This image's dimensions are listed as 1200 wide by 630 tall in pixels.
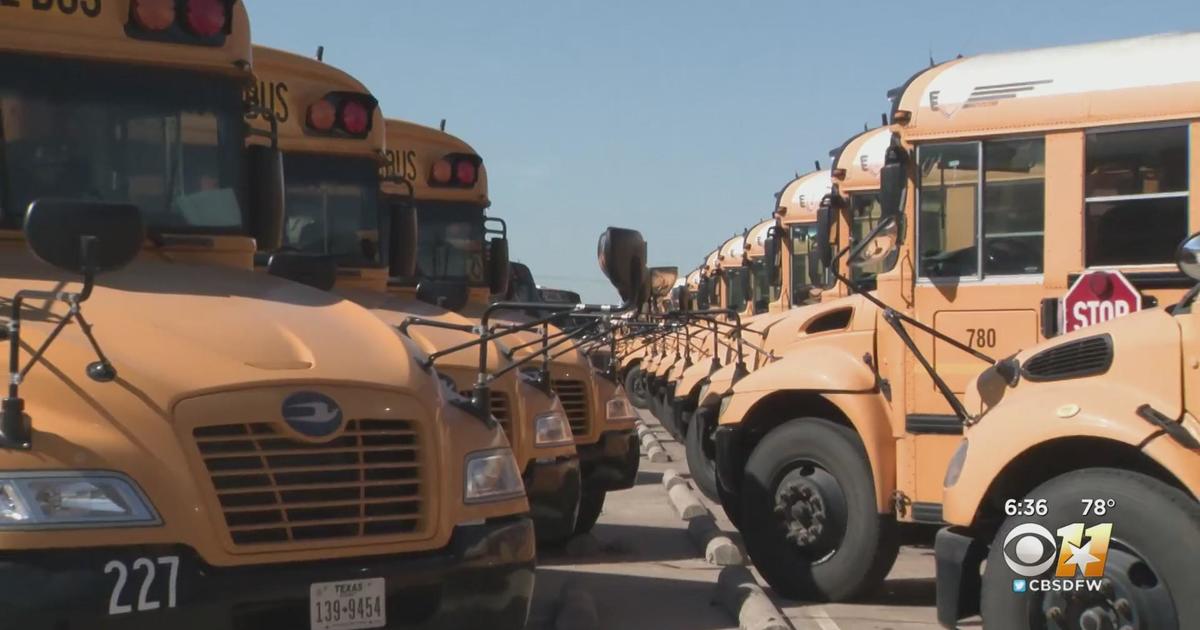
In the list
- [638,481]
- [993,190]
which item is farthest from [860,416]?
[638,481]

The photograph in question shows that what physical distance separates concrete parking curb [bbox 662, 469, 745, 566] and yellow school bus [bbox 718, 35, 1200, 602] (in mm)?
1173

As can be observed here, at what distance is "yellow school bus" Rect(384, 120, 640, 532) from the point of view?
10.2m

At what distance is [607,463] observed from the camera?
10289 millimetres

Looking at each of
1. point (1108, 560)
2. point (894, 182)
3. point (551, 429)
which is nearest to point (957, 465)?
point (1108, 560)

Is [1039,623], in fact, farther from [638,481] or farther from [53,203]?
[638,481]

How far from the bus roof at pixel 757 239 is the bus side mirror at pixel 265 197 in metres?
12.2

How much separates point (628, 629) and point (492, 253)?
4864 mm

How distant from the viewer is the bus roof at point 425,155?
449 inches

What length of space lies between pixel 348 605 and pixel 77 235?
131 centimetres

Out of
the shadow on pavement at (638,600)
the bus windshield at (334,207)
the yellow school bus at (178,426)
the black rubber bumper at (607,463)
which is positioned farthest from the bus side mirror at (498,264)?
the yellow school bus at (178,426)

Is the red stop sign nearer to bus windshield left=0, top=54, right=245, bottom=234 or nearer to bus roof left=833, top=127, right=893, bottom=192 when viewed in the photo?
bus windshield left=0, top=54, right=245, bottom=234

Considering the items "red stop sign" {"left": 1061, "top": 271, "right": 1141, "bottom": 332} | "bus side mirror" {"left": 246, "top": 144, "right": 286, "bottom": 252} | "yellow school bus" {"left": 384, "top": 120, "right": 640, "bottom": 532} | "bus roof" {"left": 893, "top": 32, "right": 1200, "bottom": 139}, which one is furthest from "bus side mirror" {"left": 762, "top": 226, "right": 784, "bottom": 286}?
"bus side mirror" {"left": 246, "top": 144, "right": 286, "bottom": 252}

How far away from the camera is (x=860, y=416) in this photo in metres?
7.90

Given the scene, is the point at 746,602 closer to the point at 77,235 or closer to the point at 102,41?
the point at 102,41
